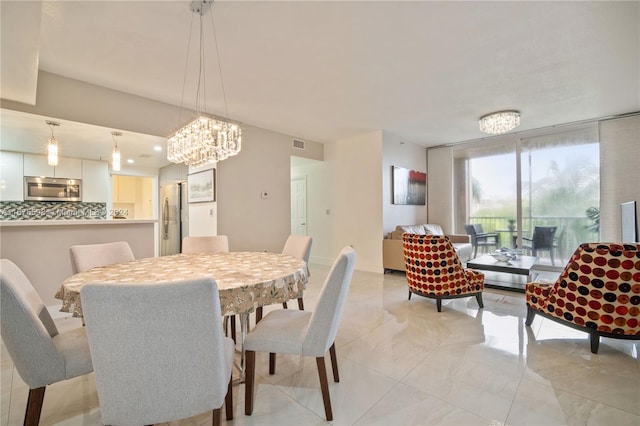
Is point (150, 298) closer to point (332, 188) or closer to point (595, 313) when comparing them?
point (595, 313)

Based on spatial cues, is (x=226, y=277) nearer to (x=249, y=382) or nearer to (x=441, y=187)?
(x=249, y=382)

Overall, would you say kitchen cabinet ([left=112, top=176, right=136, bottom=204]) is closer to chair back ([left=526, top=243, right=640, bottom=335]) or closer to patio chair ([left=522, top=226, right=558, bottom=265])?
chair back ([left=526, top=243, right=640, bottom=335])

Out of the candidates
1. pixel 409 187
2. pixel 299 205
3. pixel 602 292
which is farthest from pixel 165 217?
pixel 602 292

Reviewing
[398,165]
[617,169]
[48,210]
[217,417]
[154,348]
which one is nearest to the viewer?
[154,348]

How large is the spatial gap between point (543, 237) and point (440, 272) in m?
3.33

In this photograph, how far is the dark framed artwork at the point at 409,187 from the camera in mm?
5359

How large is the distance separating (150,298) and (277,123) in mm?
4042

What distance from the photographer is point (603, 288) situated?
1.98 meters

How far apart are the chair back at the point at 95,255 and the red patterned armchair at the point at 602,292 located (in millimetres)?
3591

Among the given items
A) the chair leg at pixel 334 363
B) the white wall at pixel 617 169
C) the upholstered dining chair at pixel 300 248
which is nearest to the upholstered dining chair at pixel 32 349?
the chair leg at pixel 334 363

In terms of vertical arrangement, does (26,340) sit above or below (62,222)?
below

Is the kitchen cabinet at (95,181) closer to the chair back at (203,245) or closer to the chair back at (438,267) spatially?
the chair back at (203,245)

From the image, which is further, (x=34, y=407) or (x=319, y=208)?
(x=319, y=208)

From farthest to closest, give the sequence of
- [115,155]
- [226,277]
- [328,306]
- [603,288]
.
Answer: [115,155] < [603,288] < [226,277] < [328,306]
